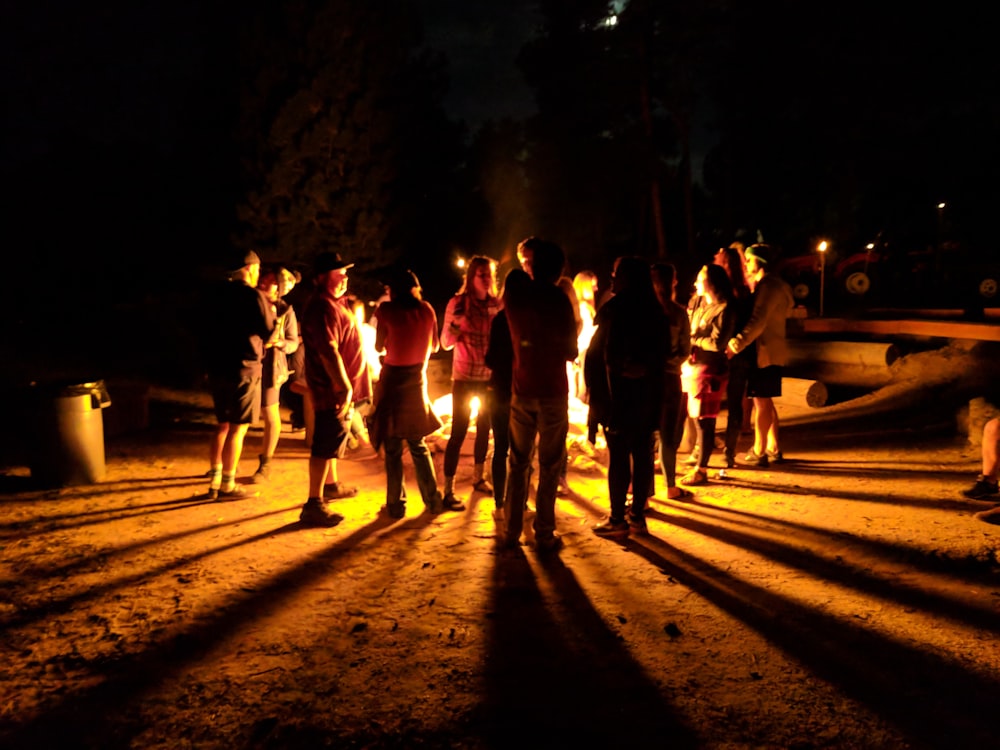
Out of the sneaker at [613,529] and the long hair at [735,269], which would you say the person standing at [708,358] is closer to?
the long hair at [735,269]

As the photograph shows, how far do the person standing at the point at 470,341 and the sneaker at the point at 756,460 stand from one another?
2.93m

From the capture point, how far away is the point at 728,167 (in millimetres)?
32531

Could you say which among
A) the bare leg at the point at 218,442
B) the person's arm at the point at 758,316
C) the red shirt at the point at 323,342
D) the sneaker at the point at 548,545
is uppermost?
the person's arm at the point at 758,316

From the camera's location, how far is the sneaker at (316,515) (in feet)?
18.0

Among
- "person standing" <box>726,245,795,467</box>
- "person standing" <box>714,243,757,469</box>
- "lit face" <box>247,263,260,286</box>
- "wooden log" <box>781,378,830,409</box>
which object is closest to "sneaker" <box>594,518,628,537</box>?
"person standing" <box>726,245,795,467</box>

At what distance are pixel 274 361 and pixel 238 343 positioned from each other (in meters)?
0.70

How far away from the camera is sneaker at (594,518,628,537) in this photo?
16.9 feet

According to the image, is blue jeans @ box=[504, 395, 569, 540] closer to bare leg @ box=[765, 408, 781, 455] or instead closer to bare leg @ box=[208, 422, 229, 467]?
bare leg @ box=[208, 422, 229, 467]

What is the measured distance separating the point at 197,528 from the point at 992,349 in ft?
31.9

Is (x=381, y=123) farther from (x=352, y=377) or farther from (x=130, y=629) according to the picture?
(x=130, y=629)

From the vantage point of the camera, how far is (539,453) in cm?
489

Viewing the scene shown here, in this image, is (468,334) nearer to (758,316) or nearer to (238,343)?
(238,343)

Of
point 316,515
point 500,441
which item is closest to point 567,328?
point 500,441

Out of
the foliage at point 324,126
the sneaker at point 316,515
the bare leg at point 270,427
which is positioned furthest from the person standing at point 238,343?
the foliage at point 324,126
